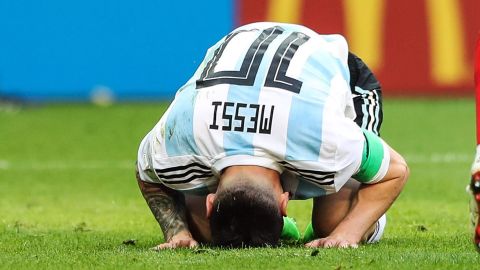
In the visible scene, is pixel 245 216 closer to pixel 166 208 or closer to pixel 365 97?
pixel 166 208

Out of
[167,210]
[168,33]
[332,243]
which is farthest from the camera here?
[168,33]

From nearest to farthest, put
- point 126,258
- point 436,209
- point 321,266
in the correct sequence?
point 321,266 → point 126,258 → point 436,209

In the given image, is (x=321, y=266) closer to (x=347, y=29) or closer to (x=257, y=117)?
(x=257, y=117)

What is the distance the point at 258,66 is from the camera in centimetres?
559

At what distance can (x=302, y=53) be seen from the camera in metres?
5.73

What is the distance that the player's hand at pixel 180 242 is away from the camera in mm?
5730

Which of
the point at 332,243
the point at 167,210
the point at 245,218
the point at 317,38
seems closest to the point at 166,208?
the point at 167,210

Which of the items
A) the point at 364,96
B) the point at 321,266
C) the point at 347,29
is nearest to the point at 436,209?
the point at 364,96

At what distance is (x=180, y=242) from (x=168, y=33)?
30.2ft

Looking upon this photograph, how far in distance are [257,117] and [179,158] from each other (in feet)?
1.20

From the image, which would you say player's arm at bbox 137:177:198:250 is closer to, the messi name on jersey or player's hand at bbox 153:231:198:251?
player's hand at bbox 153:231:198:251

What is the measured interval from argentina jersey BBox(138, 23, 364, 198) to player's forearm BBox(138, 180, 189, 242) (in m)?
0.10

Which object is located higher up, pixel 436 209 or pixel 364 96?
pixel 364 96

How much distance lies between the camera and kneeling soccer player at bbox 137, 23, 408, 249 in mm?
5363
